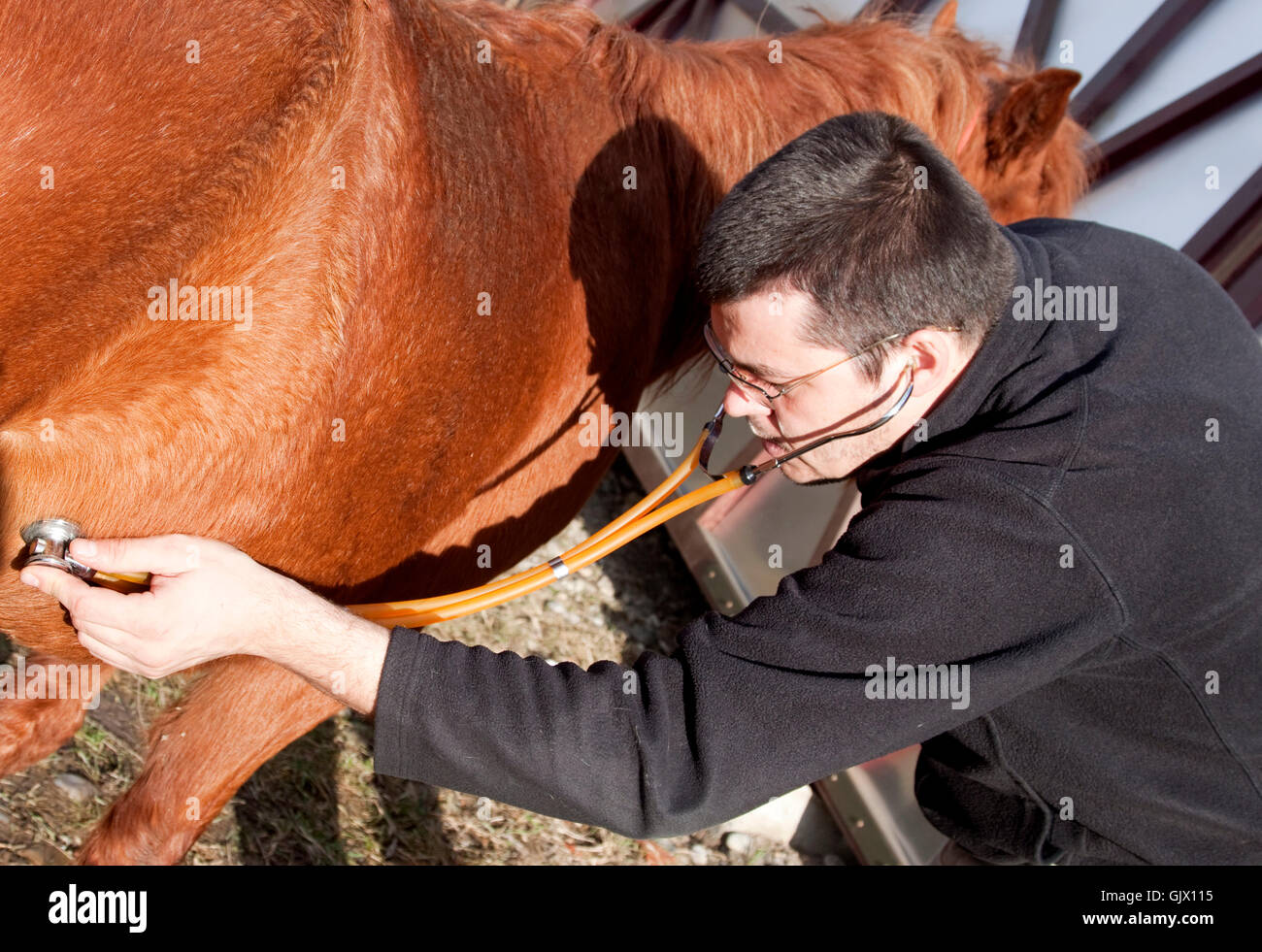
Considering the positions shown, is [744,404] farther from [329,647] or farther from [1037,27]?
[1037,27]

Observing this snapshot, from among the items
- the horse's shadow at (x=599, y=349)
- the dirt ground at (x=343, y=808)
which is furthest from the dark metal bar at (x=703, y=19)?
the dirt ground at (x=343, y=808)

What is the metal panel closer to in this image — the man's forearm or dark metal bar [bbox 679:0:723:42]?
dark metal bar [bbox 679:0:723:42]

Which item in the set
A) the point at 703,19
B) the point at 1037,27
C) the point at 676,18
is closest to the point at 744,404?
the point at 1037,27

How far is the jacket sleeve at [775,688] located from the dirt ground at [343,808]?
130 centimetres

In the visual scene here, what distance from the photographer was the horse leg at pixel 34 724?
2109 millimetres

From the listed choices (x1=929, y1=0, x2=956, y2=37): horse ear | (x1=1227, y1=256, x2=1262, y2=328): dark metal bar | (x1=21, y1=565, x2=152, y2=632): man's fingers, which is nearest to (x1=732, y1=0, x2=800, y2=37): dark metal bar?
(x1=929, y1=0, x2=956, y2=37): horse ear

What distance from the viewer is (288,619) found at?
1.32 meters

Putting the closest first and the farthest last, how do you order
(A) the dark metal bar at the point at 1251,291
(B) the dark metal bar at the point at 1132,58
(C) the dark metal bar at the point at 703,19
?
(A) the dark metal bar at the point at 1251,291, (B) the dark metal bar at the point at 1132,58, (C) the dark metal bar at the point at 703,19

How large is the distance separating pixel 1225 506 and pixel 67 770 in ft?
8.07

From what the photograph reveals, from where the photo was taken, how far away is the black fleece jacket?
1303 millimetres

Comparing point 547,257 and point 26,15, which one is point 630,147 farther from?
point 26,15

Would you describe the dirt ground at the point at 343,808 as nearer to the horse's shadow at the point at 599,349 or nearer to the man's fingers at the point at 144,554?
the horse's shadow at the point at 599,349

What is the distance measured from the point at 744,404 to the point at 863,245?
1.06 feet
